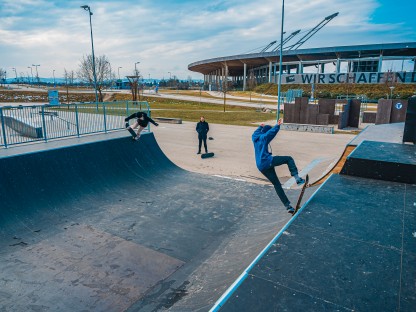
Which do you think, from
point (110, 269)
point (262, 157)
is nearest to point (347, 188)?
point (262, 157)

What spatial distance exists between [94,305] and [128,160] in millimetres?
6234

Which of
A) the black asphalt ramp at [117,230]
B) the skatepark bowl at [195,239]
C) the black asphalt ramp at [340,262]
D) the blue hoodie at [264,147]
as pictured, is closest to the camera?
the black asphalt ramp at [340,262]

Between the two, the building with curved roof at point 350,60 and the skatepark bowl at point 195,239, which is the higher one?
the building with curved roof at point 350,60

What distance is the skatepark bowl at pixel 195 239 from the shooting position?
310 centimetres

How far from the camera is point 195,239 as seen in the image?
612 centimetres

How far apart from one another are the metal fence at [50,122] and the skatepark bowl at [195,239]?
0.97 meters

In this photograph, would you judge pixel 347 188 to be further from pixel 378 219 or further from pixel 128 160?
pixel 128 160

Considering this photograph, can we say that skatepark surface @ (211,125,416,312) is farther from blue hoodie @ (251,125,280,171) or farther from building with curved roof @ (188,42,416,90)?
building with curved roof @ (188,42,416,90)

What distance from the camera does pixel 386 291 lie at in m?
2.93

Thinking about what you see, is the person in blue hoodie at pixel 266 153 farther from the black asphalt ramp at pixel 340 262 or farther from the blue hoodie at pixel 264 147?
the black asphalt ramp at pixel 340 262

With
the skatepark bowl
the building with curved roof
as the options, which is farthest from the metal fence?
the building with curved roof

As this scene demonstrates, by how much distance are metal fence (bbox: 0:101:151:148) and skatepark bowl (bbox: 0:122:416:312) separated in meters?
0.97

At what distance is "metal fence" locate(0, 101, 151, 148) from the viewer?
915 centimetres

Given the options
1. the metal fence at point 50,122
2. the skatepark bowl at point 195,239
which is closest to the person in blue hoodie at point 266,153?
the skatepark bowl at point 195,239
